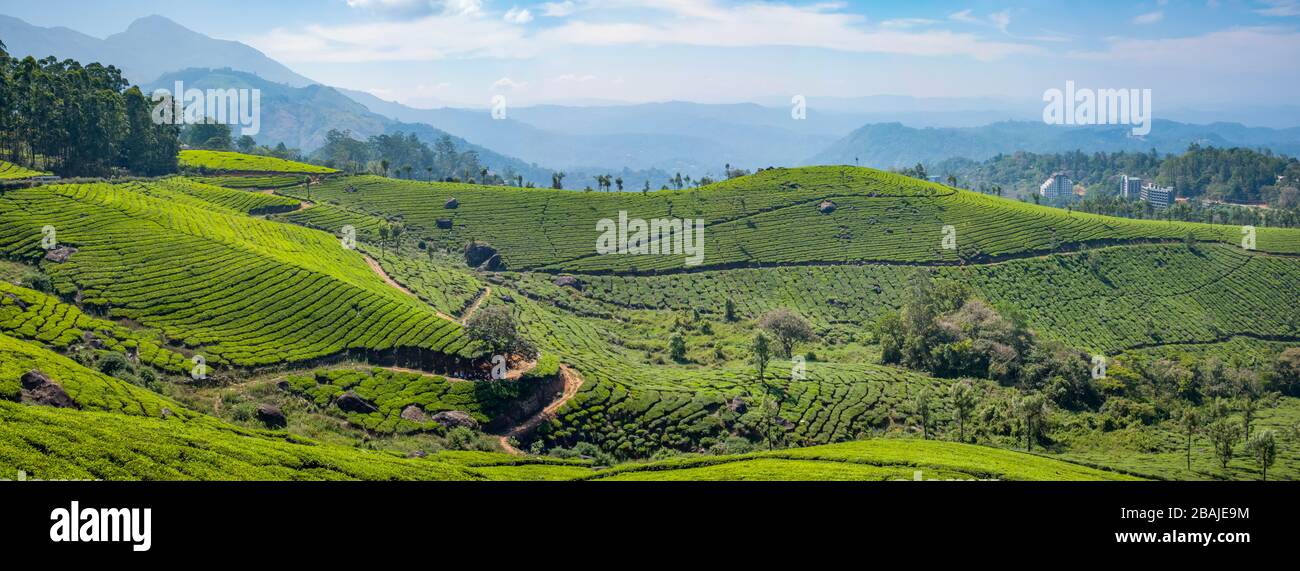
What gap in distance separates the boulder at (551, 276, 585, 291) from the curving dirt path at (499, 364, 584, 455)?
38075 millimetres

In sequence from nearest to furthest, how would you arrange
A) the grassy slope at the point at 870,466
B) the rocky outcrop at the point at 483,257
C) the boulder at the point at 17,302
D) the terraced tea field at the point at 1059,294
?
1. the grassy slope at the point at 870,466
2. the boulder at the point at 17,302
3. the terraced tea field at the point at 1059,294
4. the rocky outcrop at the point at 483,257

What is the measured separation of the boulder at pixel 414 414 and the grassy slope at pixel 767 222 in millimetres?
51886

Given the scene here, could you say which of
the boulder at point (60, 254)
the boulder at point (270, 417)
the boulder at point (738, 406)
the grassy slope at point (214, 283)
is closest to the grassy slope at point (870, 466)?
the boulder at point (738, 406)

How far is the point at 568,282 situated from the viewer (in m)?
91.7

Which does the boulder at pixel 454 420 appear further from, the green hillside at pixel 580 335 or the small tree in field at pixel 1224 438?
the small tree in field at pixel 1224 438

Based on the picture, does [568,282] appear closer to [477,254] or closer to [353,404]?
[477,254]

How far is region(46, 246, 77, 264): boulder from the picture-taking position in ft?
179

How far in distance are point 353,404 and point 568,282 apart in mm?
49111

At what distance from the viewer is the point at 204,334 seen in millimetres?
48406

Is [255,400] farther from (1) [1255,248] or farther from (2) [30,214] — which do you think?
(1) [1255,248]

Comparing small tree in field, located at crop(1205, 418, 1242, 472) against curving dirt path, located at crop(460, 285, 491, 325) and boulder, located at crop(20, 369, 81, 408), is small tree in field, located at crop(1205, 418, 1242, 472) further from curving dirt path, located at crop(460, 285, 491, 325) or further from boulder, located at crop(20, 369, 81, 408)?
boulder, located at crop(20, 369, 81, 408)

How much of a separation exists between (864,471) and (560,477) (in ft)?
45.3

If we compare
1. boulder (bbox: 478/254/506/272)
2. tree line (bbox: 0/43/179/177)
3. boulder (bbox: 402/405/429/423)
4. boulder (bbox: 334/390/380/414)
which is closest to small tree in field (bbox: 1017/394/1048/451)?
boulder (bbox: 402/405/429/423)

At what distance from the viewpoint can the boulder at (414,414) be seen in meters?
43.2
